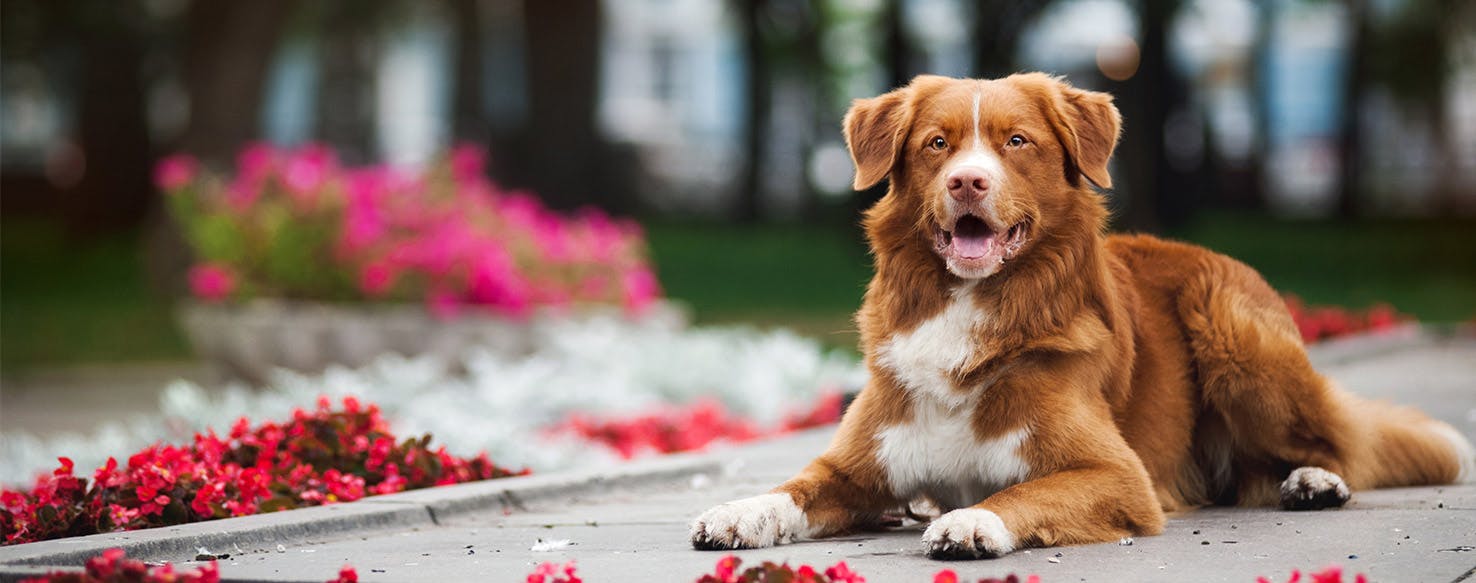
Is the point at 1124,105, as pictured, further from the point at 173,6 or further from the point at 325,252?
the point at 173,6

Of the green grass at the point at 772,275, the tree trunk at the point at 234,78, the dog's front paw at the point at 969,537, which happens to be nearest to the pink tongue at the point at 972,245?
the dog's front paw at the point at 969,537

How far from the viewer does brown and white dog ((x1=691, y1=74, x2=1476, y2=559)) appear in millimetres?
5281

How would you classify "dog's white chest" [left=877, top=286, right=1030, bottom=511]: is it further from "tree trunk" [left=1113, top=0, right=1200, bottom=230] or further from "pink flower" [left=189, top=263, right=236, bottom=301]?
"tree trunk" [left=1113, top=0, right=1200, bottom=230]

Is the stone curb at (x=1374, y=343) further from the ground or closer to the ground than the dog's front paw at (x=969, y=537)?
further from the ground

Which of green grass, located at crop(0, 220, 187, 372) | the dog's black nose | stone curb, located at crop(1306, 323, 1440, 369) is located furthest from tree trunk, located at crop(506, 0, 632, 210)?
the dog's black nose

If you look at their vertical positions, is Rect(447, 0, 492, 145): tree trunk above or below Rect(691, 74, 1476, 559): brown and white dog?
above

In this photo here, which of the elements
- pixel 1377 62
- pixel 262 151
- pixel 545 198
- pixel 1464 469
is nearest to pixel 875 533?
pixel 1464 469

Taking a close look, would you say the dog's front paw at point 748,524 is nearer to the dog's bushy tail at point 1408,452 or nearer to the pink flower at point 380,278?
the dog's bushy tail at point 1408,452

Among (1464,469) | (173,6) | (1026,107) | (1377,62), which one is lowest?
(1464,469)

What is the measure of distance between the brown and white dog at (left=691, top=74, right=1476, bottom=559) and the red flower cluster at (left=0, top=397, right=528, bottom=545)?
1831mm

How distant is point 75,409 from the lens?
14016 mm

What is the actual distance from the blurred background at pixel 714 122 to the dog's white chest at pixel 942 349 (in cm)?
310

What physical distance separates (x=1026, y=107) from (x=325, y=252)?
8.21m

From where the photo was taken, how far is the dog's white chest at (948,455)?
541 centimetres
